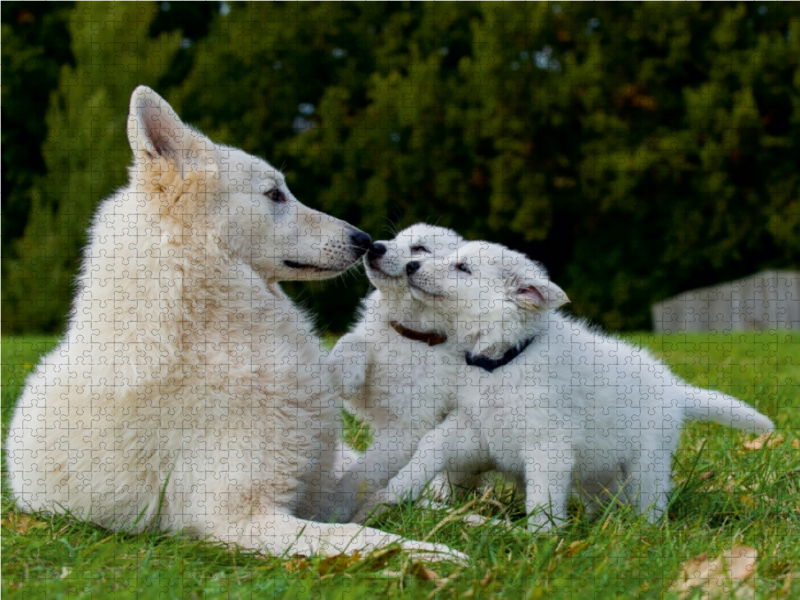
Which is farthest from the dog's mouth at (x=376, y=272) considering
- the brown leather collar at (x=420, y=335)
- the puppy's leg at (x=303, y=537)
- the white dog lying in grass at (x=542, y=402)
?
the puppy's leg at (x=303, y=537)

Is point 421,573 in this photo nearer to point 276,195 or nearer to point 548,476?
point 548,476

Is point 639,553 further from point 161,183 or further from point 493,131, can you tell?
point 493,131

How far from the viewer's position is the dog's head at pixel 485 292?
396 cm

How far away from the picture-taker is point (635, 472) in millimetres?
3943

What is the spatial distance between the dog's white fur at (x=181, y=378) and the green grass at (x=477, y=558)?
146 mm

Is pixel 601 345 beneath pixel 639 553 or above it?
above

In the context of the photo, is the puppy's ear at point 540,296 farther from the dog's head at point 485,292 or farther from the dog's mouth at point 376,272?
the dog's mouth at point 376,272

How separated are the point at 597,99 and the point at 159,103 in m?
14.2

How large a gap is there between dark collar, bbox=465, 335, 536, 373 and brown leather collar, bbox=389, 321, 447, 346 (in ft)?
0.78

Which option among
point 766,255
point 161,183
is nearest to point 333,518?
point 161,183

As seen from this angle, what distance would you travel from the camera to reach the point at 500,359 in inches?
153

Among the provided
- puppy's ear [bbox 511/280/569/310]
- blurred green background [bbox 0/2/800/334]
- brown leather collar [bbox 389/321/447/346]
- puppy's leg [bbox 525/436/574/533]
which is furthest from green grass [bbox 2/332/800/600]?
blurred green background [bbox 0/2/800/334]

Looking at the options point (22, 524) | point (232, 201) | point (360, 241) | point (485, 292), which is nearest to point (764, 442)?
→ point (485, 292)

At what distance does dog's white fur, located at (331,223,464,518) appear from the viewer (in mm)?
3814
